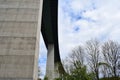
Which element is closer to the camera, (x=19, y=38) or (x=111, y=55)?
(x=19, y=38)

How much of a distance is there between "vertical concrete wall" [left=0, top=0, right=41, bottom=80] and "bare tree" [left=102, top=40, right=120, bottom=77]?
A: 54.8 ft

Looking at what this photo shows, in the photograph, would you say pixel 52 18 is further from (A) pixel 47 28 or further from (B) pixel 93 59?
(B) pixel 93 59

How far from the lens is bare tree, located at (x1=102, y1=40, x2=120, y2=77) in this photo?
26609 mm

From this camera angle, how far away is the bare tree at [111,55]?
26609 mm

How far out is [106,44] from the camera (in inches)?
1158

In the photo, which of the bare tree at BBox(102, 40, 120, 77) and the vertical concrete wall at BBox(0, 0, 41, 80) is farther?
the bare tree at BBox(102, 40, 120, 77)

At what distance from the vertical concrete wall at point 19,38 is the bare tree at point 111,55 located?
1670 cm

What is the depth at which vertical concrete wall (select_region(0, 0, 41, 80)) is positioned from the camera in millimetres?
11812

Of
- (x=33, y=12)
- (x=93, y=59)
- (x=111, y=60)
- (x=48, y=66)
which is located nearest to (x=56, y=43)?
(x=48, y=66)

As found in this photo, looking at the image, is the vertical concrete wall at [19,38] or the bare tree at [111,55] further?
the bare tree at [111,55]

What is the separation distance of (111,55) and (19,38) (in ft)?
61.1

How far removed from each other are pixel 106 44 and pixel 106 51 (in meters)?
1.29

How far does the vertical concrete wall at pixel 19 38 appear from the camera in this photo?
465 inches

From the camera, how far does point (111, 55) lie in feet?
91.9
